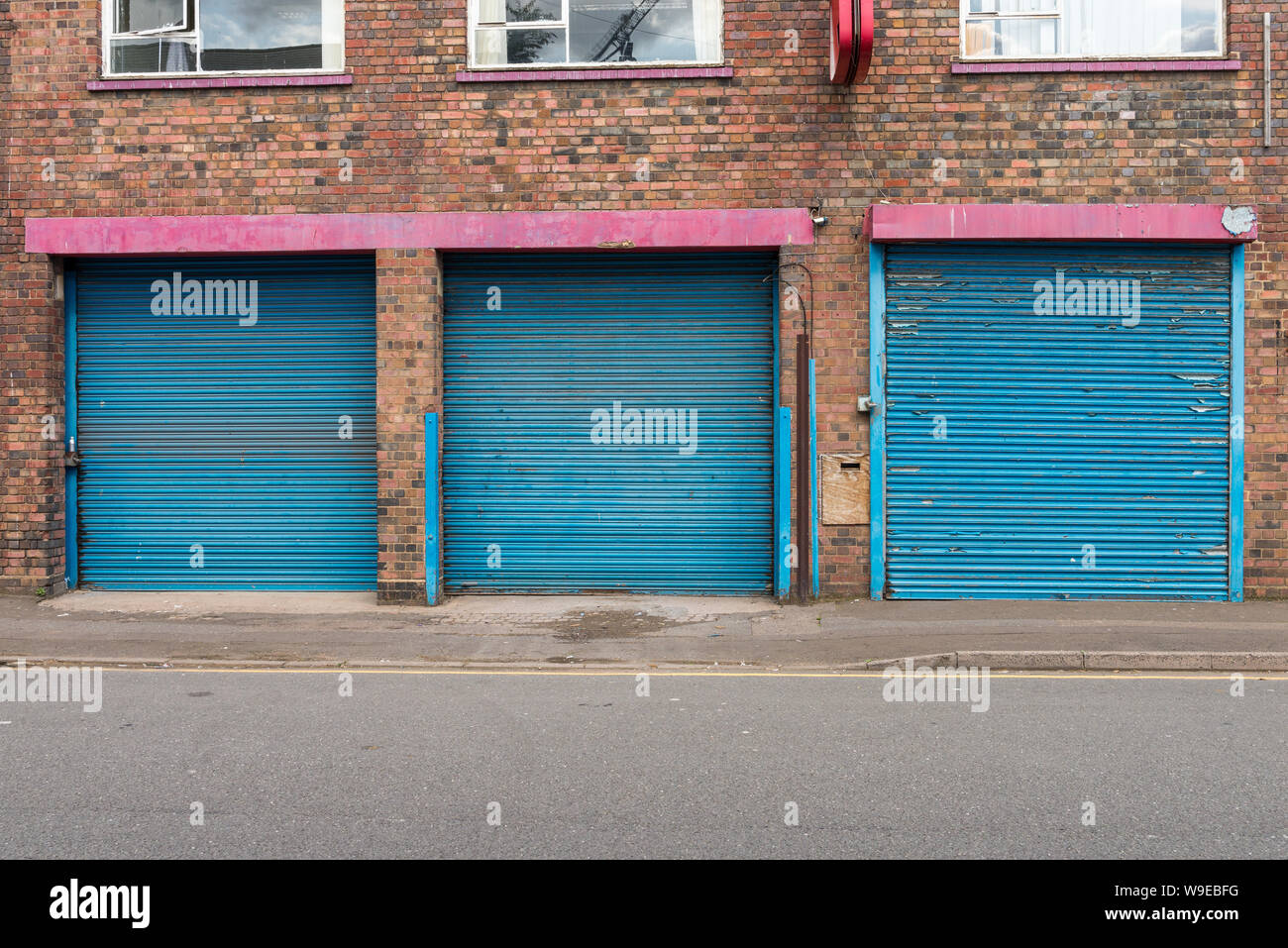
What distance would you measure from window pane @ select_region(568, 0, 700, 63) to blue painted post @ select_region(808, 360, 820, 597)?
3626mm

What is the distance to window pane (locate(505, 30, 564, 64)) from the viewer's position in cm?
1180

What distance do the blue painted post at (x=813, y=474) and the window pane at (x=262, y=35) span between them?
625cm

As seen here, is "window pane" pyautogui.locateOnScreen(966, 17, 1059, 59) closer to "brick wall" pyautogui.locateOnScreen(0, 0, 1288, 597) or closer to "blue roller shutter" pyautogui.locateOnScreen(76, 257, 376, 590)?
"brick wall" pyautogui.locateOnScreen(0, 0, 1288, 597)

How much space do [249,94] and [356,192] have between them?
1.54 meters

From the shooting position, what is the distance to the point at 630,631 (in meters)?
10.2

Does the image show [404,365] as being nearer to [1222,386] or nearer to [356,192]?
[356,192]

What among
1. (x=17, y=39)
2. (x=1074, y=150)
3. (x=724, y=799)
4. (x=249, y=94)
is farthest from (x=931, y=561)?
(x=17, y=39)

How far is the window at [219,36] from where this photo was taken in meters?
11.9

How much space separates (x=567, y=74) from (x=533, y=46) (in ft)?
2.00

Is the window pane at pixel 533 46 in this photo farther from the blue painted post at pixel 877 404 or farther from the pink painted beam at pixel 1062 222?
the blue painted post at pixel 877 404

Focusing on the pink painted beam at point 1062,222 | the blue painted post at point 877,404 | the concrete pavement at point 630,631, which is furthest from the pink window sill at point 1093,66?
the concrete pavement at point 630,631

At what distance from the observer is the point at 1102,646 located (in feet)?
29.3

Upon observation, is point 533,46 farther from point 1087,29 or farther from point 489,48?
point 1087,29

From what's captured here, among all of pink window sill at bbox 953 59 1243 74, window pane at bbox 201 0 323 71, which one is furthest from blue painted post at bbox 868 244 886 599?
window pane at bbox 201 0 323 71
